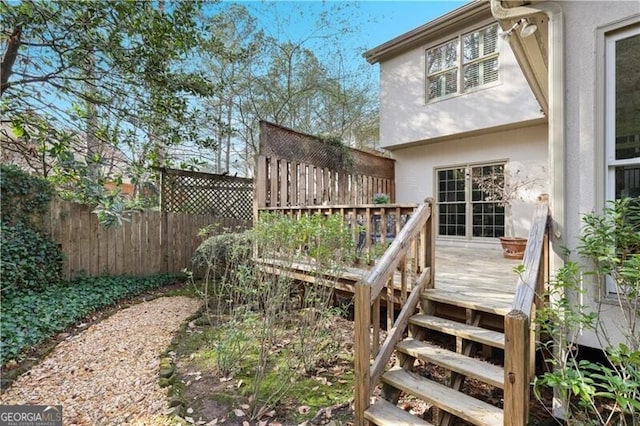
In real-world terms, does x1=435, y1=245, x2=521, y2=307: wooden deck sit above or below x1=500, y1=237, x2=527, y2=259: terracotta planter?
below

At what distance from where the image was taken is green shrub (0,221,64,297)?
4.55m

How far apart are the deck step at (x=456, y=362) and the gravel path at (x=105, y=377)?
206 cm

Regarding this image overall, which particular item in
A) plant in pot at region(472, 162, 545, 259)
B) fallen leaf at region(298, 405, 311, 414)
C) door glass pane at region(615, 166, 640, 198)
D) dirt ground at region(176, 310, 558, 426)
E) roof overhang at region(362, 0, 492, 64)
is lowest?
fallen leaf at region(298, 405, 311, 414)

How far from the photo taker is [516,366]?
172 cm

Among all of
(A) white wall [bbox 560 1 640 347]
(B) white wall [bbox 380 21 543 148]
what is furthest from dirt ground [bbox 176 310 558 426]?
(B) white wall [bbox 380 21 543 148]

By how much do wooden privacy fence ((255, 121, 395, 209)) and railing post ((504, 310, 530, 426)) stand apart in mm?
4284

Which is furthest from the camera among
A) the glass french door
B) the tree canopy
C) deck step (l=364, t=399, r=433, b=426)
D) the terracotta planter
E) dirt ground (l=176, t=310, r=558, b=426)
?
the glass french door

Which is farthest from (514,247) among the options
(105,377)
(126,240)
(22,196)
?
(22,196)

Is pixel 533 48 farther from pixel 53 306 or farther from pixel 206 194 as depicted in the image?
pixel 53 306

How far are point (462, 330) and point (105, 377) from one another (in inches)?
133

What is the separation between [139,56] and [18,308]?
152 inches

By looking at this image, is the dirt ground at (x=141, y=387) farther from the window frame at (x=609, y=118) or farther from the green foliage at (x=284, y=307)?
the window frame at (x=609, y=118)

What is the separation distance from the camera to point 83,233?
5.76m

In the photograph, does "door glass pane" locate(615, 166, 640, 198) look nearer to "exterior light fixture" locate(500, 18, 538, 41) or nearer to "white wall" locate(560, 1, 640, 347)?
"white wall" locate(560, 1, 640, 347)
